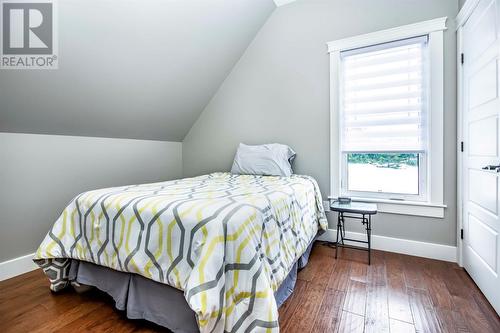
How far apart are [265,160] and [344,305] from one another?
1532mm

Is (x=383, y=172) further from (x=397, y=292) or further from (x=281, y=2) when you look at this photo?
(x=281, y=2)

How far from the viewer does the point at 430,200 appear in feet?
A: 7.36

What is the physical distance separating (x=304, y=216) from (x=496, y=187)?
1.20 metres

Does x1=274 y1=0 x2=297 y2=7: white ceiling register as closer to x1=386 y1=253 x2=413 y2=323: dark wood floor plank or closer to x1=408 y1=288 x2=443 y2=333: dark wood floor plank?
x1=386 y1=253 x2=413 y2=323: dark wood floor plank

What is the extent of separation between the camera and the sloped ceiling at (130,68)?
Result: 177 cm

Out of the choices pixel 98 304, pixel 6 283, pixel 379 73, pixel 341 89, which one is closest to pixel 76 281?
pixel 98 304

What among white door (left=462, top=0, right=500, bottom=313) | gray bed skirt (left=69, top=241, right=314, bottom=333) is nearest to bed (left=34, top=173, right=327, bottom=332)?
gray bed skirt (left=69, top=241, right=314, bottom=333)

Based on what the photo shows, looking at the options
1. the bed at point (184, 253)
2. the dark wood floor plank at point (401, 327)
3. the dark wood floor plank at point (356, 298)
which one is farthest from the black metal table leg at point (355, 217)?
the dark wood floor plank at point (401, 327)

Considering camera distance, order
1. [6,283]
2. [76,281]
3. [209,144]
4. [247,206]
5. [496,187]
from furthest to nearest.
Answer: [209,144]
[6,283]
[76,281]
[496,187]
[247,206]

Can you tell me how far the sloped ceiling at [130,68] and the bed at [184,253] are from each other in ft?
3.18

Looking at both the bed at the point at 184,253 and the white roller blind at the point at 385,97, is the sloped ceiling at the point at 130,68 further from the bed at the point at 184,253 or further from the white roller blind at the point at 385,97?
the white roller blind at the point at 385,97

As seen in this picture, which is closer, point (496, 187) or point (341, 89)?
point (496, 187)

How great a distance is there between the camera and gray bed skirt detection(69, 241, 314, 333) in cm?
123

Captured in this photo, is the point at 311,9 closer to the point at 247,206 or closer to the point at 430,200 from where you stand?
the point at 430,200
